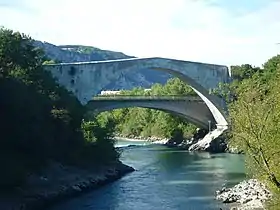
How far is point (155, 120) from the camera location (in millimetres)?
60469

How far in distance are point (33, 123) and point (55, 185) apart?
3524 millimetres

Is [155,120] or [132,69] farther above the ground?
[132,69]

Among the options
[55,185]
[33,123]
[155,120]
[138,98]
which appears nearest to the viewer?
[33,123]

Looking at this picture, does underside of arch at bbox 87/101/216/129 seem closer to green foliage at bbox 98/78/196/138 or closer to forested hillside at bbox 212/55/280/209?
green foliage at bbox 98/78/196/138

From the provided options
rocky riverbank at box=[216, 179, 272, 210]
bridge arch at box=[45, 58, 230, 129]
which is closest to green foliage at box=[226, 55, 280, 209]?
rocky riverbank at box=[216, 179, 272, 210]

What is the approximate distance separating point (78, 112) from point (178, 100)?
19.7 metres

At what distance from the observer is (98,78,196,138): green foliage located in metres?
56.2

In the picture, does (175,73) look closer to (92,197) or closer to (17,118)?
(92,197)

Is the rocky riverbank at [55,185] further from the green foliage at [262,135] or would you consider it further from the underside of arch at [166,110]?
the underside of arch at [166,110]

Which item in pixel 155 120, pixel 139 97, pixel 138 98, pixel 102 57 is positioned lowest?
pixel 155 120

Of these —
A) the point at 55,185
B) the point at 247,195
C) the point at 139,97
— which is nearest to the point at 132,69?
the point at 139,97

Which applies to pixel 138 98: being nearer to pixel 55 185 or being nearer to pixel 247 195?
pixel 55 185

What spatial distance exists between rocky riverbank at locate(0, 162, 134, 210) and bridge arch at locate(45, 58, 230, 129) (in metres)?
12.0

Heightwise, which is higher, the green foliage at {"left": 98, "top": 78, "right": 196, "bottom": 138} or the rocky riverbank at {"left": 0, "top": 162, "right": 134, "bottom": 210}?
the green foliage at {"left": 98, "top": 78, "right": 196, "bottom": 138}
